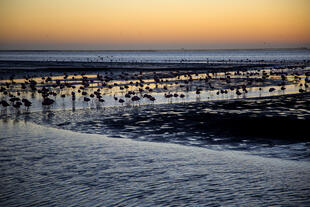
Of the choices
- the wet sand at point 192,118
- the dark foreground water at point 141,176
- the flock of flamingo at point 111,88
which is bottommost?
the dark foreground water at point 141,176

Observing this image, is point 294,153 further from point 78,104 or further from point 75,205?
point 78,104

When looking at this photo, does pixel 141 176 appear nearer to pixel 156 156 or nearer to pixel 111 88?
pixel 156 156

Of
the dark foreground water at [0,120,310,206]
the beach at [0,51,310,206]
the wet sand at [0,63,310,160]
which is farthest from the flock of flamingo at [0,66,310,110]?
the dark foreground water at [0,120,310,206]

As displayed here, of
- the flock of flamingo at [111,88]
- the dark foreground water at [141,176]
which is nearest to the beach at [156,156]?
the dark foreground water at [141,176]

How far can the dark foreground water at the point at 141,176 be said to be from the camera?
902 cm

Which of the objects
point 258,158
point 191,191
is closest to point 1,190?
point 191,191

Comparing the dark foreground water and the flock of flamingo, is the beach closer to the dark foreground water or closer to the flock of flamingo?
the dark foreground water

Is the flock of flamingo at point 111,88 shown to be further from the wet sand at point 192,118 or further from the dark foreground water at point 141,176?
the dark foreground water at point 141,176

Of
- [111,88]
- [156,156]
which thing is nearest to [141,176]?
[156,156]

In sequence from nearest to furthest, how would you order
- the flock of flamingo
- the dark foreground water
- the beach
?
1. the dark foreground water
2. the beach
3. the flock of flamingo

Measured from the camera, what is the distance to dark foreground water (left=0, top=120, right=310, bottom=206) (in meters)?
9.02

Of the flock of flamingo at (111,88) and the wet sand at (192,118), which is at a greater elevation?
the flock of flamingo at (111,88)

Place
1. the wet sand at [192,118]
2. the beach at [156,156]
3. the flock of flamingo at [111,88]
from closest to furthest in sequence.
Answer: the beach at [156,156] < the wet sand at [192,118] < the flock of flamingo at [111,88]

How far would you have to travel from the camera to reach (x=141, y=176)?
1077 cm
